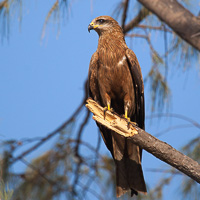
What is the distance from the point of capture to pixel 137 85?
3484mm

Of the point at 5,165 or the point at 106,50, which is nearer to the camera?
the point at 106,50

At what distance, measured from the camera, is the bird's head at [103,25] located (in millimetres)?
3713

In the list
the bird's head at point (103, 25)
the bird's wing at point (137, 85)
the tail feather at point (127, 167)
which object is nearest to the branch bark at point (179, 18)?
the bird's head at point (103, 25)

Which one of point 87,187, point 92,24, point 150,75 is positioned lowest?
point 87,187

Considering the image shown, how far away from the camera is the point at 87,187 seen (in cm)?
424

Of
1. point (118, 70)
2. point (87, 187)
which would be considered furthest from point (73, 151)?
point (118, 70)

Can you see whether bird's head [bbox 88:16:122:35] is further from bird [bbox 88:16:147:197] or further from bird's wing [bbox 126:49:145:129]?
bird's wing [bbox 126:49:145:129]

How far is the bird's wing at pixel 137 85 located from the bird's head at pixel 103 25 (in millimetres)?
366

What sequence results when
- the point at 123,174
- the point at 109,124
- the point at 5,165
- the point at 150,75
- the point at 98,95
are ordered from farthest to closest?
the point at 150,75
the point at 5,165
the point at 98,95
the point at 123,174
the point at 109,124

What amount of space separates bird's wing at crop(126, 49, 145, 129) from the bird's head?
0.37m

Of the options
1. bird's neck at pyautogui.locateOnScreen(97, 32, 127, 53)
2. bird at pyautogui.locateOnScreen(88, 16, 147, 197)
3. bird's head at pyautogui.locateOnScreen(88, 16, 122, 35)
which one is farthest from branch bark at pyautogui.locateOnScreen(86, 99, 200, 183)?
bird's head at pyautogui.locateOnScreen(88, 16, 122, 35)

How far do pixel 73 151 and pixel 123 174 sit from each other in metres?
1.24

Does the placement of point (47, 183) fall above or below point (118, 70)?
below

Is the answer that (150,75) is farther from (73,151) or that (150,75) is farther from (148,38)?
(73,151)
